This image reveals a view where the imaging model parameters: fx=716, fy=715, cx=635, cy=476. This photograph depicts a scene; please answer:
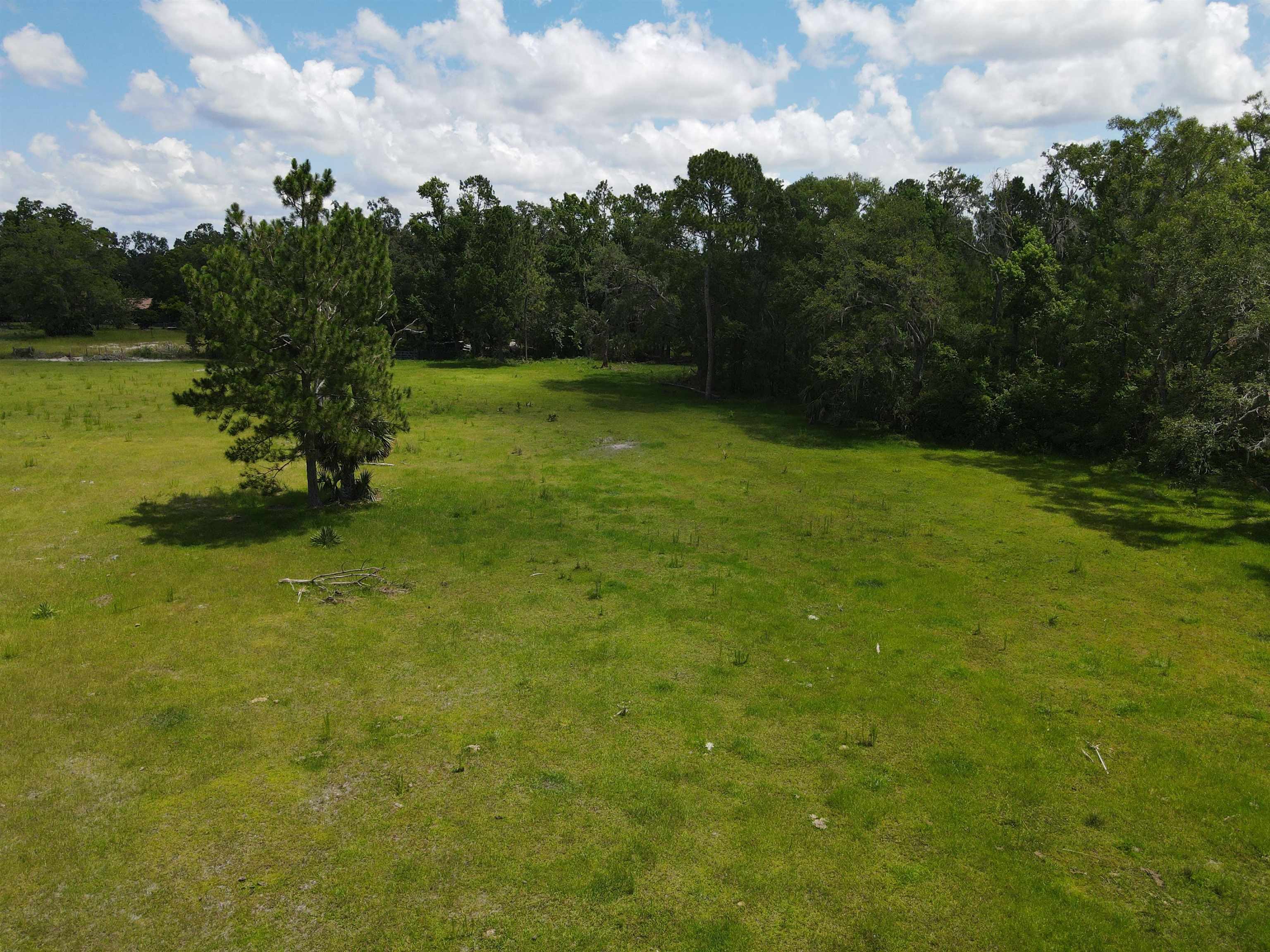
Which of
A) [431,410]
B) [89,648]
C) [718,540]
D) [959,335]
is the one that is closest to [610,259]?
[431,410]

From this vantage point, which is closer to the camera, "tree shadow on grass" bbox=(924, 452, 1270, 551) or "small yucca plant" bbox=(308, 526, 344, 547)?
"small yucca plant" bbox=(308, 526, 344, 547)

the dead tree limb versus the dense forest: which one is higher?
the dense forest

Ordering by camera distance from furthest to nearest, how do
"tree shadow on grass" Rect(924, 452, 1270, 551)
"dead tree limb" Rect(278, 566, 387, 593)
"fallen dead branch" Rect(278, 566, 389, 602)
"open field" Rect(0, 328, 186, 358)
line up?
"open field" Rect(0, 328, 186, 358), "tree shadow on grass" Rect(924, 452, 1270, 551), "dead tree limb" Rect(278, 566, 387, 593), "fallen dead branch" Rect(278, 566, 389, 602)

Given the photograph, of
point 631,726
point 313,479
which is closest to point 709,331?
point 313,479

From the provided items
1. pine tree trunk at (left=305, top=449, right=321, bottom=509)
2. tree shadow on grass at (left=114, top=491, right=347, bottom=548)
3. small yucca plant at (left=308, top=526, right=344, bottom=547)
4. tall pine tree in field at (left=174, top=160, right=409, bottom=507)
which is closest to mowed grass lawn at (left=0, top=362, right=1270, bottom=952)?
tree shadow on grass at (left=114, top=491, right=347, bottom=548)

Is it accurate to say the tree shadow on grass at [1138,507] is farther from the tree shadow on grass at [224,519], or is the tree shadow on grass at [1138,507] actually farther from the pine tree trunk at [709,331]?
the tree shadow on grass at [224,519]

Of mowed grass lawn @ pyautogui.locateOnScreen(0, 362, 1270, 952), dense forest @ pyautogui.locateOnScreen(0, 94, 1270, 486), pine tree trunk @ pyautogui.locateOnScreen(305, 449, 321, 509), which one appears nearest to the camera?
mowed grass lawn @ pyautogui.locateOnScreen(0, 362, 1270, 952)

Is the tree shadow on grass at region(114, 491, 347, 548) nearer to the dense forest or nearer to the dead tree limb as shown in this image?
the dead tree limb
